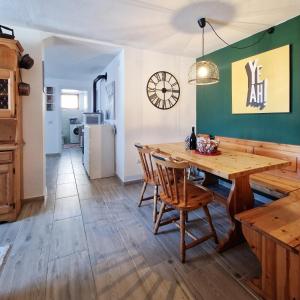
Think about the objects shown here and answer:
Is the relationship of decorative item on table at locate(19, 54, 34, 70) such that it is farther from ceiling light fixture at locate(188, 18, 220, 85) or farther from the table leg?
the table leg

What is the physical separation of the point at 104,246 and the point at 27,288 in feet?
2.12

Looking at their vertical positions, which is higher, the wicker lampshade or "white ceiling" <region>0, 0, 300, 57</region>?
"white ceiling" <region>0, 0, 300, 57</region>

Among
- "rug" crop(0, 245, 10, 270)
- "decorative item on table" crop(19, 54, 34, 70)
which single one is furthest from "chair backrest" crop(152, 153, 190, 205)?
"decorative item on table" crop(19, 54, 34, 70)

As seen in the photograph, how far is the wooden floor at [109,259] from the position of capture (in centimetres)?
141

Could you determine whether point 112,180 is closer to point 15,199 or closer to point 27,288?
point 15,199

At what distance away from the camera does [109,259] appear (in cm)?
173

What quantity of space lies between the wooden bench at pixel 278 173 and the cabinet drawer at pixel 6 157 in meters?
2.77

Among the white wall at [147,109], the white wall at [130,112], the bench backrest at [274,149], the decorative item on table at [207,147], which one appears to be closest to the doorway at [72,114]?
the white wall at [130,112]

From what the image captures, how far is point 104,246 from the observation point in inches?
74.9

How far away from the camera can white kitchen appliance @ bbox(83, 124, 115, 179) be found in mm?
3931

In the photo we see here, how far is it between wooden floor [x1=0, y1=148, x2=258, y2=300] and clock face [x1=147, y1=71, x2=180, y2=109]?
1984 mm

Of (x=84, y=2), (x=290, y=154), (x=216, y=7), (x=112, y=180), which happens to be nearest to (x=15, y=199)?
(x=112, y=180)

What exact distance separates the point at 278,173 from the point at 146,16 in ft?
8.15

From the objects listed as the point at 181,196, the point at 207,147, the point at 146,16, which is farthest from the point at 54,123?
the point at 181,196
